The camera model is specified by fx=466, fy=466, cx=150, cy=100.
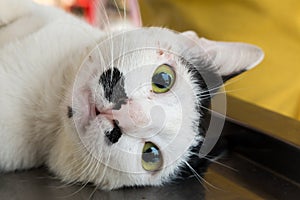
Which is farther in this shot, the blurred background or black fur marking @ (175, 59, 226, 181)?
the blurred background

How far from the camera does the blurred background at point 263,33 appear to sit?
4.12 ft

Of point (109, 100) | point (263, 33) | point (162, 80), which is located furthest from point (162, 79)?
point (263, 33)

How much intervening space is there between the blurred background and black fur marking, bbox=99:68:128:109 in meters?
0.60

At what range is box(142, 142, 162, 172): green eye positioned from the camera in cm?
74

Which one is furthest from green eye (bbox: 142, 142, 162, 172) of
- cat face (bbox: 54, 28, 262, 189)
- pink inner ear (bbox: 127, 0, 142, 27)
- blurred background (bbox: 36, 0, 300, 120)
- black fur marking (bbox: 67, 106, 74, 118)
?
pink inner ear (bbox: 127, 0, 142, 27)

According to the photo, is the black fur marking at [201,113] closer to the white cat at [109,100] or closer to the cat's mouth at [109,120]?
the white cat at [109,100]

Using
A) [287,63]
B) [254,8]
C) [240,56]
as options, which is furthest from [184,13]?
[240,56]

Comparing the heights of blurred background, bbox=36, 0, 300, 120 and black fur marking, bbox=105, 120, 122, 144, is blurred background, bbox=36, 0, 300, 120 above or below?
above

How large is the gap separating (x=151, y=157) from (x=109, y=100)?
131mm

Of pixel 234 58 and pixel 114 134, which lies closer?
pixel 114 134

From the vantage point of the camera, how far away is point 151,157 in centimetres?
76

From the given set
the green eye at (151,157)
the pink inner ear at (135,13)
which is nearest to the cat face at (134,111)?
the green eye at (151,157)

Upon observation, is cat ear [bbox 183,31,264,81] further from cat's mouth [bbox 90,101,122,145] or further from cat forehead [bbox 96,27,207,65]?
cat's mouth [bbox 90,101,122,145]

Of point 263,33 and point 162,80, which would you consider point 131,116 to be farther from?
point 263,33
